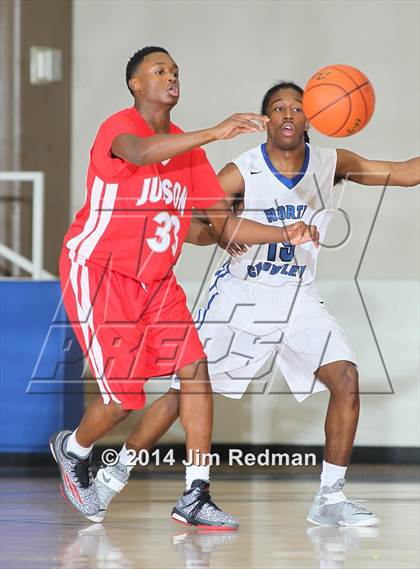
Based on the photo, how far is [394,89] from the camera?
8781mm

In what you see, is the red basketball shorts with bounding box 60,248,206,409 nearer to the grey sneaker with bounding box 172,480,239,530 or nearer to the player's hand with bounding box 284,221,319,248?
the grey sneaker with bounding box 172,480,239,530

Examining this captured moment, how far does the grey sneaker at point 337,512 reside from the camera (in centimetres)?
509

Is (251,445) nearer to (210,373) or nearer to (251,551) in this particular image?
(210,373)

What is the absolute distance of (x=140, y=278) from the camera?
16.3 feet

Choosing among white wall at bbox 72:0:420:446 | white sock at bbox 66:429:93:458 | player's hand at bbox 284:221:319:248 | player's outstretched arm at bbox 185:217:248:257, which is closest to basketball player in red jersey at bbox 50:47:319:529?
player's hand at bbox 284:221:319:248

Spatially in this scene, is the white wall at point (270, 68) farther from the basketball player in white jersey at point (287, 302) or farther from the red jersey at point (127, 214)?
the red jersey at point (127, 214)

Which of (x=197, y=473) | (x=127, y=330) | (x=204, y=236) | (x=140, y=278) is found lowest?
(x=197, y=473)

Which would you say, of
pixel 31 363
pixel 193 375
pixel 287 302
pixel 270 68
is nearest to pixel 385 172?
pixel 287 302

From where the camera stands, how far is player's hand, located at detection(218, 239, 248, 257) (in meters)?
5.26

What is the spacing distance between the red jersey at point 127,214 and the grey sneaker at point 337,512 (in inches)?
46.3

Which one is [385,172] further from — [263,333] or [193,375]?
[193,375]

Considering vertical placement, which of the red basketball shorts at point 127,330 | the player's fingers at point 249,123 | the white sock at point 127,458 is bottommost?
the white sock at point 127,458

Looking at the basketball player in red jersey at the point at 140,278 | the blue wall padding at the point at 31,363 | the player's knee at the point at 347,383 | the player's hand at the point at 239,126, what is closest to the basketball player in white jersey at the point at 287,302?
the player's knee at the point at 347,383

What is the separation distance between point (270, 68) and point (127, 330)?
14.7 ft
